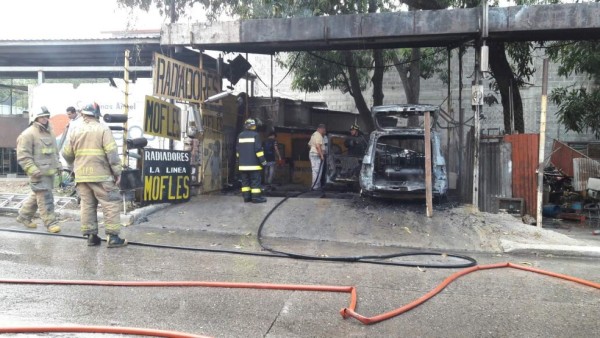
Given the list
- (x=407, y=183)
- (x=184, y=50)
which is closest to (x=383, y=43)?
(x=407, y=183)

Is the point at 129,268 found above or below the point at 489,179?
below

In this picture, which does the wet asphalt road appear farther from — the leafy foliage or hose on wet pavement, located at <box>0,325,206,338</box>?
the leafy foliage

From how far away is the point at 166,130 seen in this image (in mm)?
9250

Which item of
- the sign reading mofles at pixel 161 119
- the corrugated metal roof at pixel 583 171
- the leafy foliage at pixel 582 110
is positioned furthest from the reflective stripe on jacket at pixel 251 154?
the leafy foliage at pixel 582 110

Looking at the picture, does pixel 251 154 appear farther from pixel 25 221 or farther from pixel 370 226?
pixel 25 221

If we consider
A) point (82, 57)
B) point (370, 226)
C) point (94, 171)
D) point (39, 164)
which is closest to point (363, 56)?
point (82, 57)

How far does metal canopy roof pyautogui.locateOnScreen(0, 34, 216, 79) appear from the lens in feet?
36.8

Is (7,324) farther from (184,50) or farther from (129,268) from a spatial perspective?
(184,50)

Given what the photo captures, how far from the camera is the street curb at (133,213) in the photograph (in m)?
8.05

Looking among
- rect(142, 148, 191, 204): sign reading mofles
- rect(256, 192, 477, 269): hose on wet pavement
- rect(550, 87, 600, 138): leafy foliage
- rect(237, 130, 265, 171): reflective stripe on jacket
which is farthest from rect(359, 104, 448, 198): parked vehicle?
A: rect(550, 87, 600, 138): leafy foliage

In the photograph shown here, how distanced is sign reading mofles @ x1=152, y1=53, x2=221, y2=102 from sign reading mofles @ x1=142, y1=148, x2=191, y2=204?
1153 mm

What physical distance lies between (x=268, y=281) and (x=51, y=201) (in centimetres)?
428

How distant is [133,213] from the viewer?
8250mm

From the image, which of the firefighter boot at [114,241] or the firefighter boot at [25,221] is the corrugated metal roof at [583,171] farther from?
the firefighter boot at [25,221]
